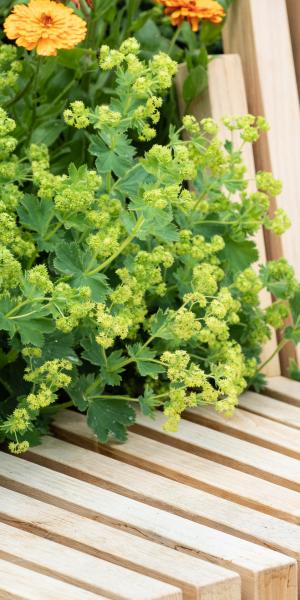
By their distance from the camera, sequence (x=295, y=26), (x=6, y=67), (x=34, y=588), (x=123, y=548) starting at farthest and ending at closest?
(x=295, y=26) → (x=6, y=67) → (x=123, y=548) → (x=34, y=588)

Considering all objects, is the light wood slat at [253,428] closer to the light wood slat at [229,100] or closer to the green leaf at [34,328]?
the light wood slat at [229,100]

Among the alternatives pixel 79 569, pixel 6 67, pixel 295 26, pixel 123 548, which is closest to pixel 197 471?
pixel 123 548

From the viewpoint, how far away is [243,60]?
2850mm

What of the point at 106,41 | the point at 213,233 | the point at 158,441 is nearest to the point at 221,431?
the point at 158,441

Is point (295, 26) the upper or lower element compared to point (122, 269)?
upper

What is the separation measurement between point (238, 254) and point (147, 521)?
0.64 m

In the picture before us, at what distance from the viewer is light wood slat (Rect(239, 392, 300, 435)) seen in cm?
244

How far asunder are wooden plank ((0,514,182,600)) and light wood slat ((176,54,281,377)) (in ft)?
3.18

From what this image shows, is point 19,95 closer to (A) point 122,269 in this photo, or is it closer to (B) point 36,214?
(B) point 36,214

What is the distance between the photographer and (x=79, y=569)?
5.82 feet

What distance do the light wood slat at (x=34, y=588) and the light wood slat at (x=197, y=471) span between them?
1.45 ft

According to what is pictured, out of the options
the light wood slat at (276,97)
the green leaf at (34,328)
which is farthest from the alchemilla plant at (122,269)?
the light wood slat at (276,97)

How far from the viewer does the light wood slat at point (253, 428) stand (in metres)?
2.31

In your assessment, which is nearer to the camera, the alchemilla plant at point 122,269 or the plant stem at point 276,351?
the alchemilla plant at point 122,269
